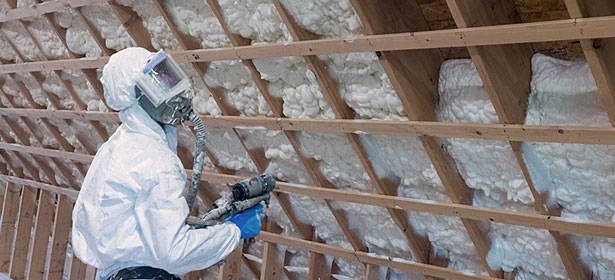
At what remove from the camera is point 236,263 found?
13.2 feet

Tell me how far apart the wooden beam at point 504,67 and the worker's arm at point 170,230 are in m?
1.04

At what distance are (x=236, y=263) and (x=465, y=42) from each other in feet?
7.82

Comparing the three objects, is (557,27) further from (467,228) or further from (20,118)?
(20,118)

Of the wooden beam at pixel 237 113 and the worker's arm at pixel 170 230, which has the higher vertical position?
the wooden beam at pixel 237 113

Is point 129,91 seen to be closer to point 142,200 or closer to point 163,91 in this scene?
point 163,91

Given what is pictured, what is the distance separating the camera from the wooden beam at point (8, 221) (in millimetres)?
5906

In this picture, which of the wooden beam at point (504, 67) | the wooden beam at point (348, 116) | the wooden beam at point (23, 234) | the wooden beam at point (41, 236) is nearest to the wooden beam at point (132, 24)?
the wooden beam at point (348, 116)

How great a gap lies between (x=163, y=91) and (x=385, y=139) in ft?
3.71

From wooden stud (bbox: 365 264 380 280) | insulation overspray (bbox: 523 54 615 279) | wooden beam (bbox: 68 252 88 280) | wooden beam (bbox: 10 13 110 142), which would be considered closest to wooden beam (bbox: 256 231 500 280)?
wooden stud (bbox: 365 264 380 280)

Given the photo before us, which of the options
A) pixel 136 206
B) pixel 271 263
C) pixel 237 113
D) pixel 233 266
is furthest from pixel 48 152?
pixel 136 206

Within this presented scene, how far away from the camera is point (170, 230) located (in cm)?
191

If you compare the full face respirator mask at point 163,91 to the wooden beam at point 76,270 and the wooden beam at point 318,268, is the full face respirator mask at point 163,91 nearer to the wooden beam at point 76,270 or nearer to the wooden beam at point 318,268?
the wooden beam at point 318,268

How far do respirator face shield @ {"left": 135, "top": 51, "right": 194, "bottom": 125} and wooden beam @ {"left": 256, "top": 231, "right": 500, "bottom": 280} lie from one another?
1.50 meters

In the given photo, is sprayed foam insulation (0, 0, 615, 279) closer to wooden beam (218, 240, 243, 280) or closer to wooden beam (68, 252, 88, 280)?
wooden beam (218, 240, 243, 280)
